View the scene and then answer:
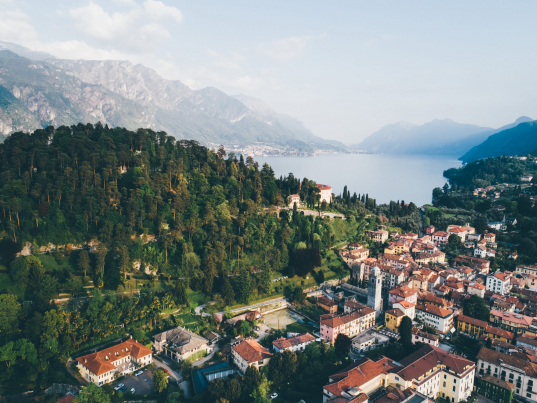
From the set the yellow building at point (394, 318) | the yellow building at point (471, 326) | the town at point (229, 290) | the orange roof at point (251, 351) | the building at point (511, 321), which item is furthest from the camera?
the yellow building at point (394, 318)

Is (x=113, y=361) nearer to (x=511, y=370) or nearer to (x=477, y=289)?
(x=511, y=370)

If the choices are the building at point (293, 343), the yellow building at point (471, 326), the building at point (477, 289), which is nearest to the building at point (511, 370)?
the yellow building at point (471, 326)

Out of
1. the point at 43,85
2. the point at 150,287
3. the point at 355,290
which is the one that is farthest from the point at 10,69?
the point at 355,290

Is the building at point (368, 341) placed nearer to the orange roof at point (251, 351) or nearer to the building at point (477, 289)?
the orange roof at point (251, 351)

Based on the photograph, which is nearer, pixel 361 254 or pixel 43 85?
pixel 361 254

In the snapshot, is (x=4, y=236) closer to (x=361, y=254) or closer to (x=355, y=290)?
(x=355, y=290)

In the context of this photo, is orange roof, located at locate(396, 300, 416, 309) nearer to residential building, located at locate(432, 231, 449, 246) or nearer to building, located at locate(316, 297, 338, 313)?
building, located at locate(316, 297, 338, 313)
